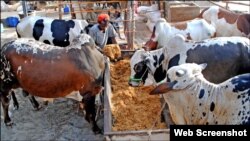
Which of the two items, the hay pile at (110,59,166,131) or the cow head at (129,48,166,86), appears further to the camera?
the cow head at (129,48,166,86)

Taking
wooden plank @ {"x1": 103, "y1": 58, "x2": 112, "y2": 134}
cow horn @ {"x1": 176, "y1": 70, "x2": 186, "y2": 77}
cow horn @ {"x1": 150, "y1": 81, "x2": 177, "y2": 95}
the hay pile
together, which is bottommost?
the hay pile

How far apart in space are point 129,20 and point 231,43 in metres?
3.38

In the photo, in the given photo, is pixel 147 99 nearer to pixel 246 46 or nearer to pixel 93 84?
pixel 93 84

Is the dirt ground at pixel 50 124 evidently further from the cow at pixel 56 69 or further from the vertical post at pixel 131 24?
the vertical post at pixel 131 24

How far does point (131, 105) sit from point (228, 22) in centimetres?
313

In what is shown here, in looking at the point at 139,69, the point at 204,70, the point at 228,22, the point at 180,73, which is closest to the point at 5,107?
the point at 139,69

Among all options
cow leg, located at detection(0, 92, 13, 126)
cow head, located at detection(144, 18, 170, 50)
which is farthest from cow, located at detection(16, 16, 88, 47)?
cow leg, located at detection(0, 92, 13, 126)

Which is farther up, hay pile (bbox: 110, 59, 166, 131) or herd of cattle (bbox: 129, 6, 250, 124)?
herd of cattle (bbox: 129, 6, 250, 124)

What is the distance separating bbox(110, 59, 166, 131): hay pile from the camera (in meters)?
4.46

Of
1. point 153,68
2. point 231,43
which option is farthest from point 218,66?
point 153,68

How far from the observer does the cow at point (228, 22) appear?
657 cm

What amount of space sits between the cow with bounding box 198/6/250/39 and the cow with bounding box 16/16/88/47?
2653mm

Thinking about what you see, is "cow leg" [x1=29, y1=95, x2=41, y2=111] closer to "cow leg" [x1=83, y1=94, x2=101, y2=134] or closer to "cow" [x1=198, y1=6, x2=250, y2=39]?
"cow leg" [x1=83, y1=94, x2=101, y2=134]

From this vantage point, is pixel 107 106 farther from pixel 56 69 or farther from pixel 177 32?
pixel 177 32
